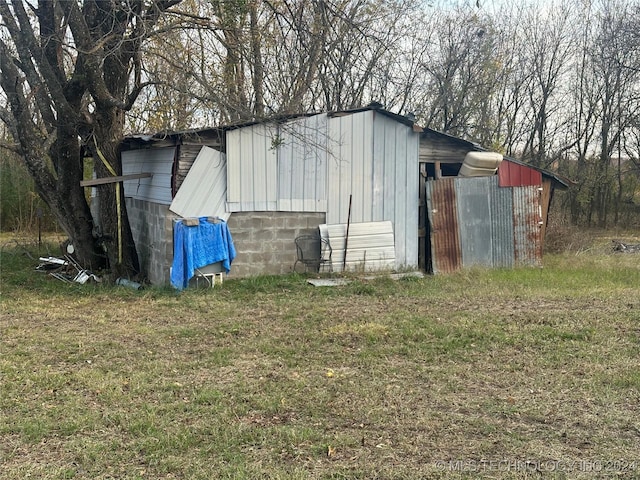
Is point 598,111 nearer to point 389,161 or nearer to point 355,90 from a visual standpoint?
point 355,90

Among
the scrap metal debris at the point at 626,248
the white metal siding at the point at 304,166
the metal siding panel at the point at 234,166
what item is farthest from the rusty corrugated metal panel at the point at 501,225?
the scrap metal debris at the point at 626,248

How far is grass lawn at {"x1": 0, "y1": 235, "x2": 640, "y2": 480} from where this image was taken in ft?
11.4

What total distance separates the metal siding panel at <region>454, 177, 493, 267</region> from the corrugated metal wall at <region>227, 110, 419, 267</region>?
0.90 metres

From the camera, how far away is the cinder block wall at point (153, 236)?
29.5ft

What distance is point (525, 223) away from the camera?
1121 centimetres

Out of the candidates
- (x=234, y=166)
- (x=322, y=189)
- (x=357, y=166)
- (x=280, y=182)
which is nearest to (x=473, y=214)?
(x=357, y=166)

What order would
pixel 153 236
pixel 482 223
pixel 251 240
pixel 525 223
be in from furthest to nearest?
pixel 525 223, pixel 482 223, pixel 153 236, pixel 251 240

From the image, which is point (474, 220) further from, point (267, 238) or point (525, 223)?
point (267, 238)

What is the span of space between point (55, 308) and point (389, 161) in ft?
20.2

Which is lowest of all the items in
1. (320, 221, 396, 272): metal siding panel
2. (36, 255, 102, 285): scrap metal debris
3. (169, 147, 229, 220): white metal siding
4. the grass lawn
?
the grass lawn

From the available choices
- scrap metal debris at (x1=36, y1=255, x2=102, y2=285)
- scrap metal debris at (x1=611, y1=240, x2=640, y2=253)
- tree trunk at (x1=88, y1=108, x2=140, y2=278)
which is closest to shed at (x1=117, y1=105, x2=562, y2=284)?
tree trunk at (x1=88, y1=108, x2=140, y2=278)

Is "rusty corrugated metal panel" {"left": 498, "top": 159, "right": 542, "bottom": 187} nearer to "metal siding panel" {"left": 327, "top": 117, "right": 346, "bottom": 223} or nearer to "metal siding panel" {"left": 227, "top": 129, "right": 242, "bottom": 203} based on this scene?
"metal siding panel" {"left": 327, "top": 117, "right": 346, "bottom": 223}

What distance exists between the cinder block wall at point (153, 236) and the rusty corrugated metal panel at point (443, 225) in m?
4.85

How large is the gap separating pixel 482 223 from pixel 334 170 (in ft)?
10.3
